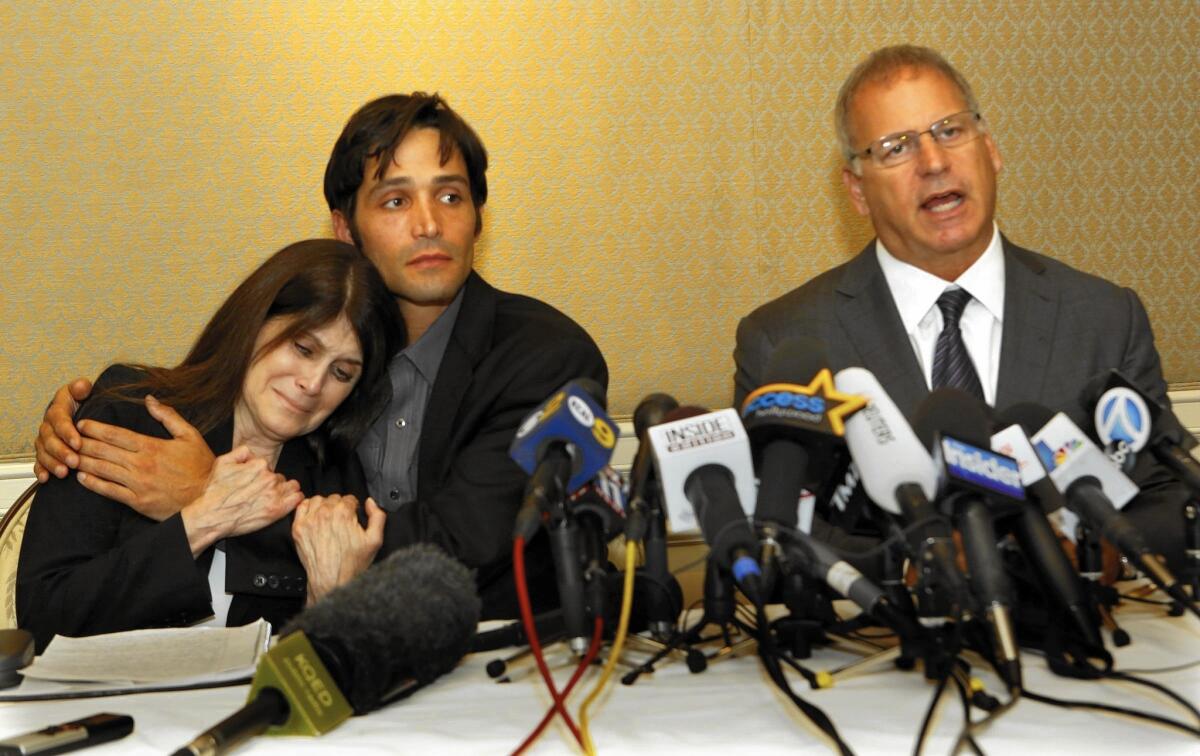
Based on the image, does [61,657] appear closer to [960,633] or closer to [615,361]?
[960,633]

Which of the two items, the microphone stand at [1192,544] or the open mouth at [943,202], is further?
the open mouth at [943,202]

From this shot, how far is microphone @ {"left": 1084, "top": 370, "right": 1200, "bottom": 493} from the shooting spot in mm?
1409

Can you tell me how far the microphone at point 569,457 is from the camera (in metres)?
1.26

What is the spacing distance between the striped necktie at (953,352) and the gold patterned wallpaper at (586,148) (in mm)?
1044

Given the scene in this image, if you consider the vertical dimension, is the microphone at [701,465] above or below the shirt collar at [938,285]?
below

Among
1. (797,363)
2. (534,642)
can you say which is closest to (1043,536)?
(797,363)

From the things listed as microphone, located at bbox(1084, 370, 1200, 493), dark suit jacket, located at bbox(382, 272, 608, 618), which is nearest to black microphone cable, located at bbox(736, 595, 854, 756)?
microphone, located at bbox(1084, 370, 1200, 493)

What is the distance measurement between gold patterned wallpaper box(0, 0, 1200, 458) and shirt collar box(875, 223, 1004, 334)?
0.97 metres

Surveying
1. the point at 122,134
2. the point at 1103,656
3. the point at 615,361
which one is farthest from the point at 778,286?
the point at 1103,656

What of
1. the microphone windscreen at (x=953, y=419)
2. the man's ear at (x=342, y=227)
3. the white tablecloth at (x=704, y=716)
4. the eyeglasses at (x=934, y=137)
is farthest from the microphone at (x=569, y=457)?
the man's ear at (x=342, y=227)

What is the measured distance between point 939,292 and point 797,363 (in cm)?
117

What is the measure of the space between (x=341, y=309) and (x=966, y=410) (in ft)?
4.69

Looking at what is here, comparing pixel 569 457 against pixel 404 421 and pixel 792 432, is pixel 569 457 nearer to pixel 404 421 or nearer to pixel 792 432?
pixel 792 432

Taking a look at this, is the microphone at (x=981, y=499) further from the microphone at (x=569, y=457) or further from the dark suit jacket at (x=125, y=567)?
the dark suit jacket at (x=125, y=567)
